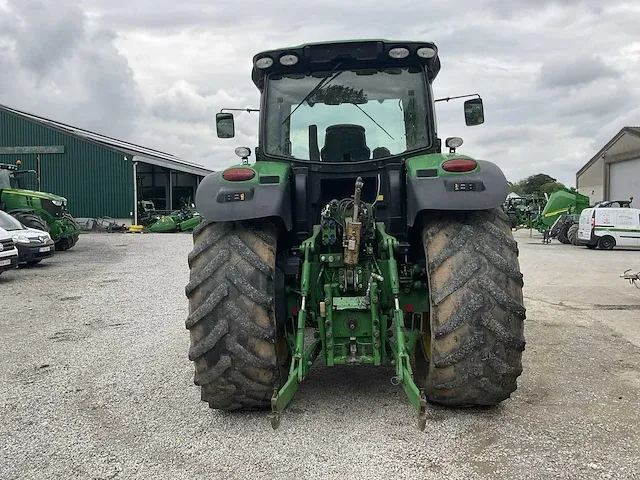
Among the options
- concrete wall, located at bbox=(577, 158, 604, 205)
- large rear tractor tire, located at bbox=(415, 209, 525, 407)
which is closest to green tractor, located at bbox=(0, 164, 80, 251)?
large rear tractor tire, located at bbox=(415, 209, 525, 407)

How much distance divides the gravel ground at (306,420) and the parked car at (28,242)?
7.12m

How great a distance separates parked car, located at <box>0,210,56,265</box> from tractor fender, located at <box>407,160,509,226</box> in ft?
39.3

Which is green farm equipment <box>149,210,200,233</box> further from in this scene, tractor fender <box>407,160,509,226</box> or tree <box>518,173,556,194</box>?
tree <box>518,173,556,194</box>

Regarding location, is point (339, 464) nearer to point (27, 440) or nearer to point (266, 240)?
point (266, 240)

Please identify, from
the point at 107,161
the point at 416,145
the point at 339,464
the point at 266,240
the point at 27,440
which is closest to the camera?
the point at 339,464

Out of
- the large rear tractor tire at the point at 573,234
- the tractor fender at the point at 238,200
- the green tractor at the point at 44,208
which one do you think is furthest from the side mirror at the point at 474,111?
the large rear tractor tire at the point at 573,234

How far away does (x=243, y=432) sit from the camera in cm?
363

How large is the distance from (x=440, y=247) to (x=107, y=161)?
→ 88.8 ft

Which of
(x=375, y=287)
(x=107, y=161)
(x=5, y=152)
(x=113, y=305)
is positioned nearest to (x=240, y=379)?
(x=375, y=287)

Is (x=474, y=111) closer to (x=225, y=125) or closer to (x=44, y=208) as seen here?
(x=225, y=125)

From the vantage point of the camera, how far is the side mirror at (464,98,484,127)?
501cm

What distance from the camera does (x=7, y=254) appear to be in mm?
11727

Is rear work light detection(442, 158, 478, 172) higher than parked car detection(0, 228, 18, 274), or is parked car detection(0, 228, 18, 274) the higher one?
rear work light detection(442, 158, 478, 172)

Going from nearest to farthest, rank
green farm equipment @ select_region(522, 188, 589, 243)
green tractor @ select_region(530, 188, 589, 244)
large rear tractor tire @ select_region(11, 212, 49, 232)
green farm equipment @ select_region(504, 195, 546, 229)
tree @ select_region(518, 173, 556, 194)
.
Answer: large rear tractor tire @ select_region(11, 212, 49, 232) < green tractor @ select_region(530, 188, 589, 244) < green farm equipment @ select_region(522, 188, 589, 243) < green farm equipment @ select_region(504, 195, 546, 229) < tree @ select_region(518, 173, 556, 194)
